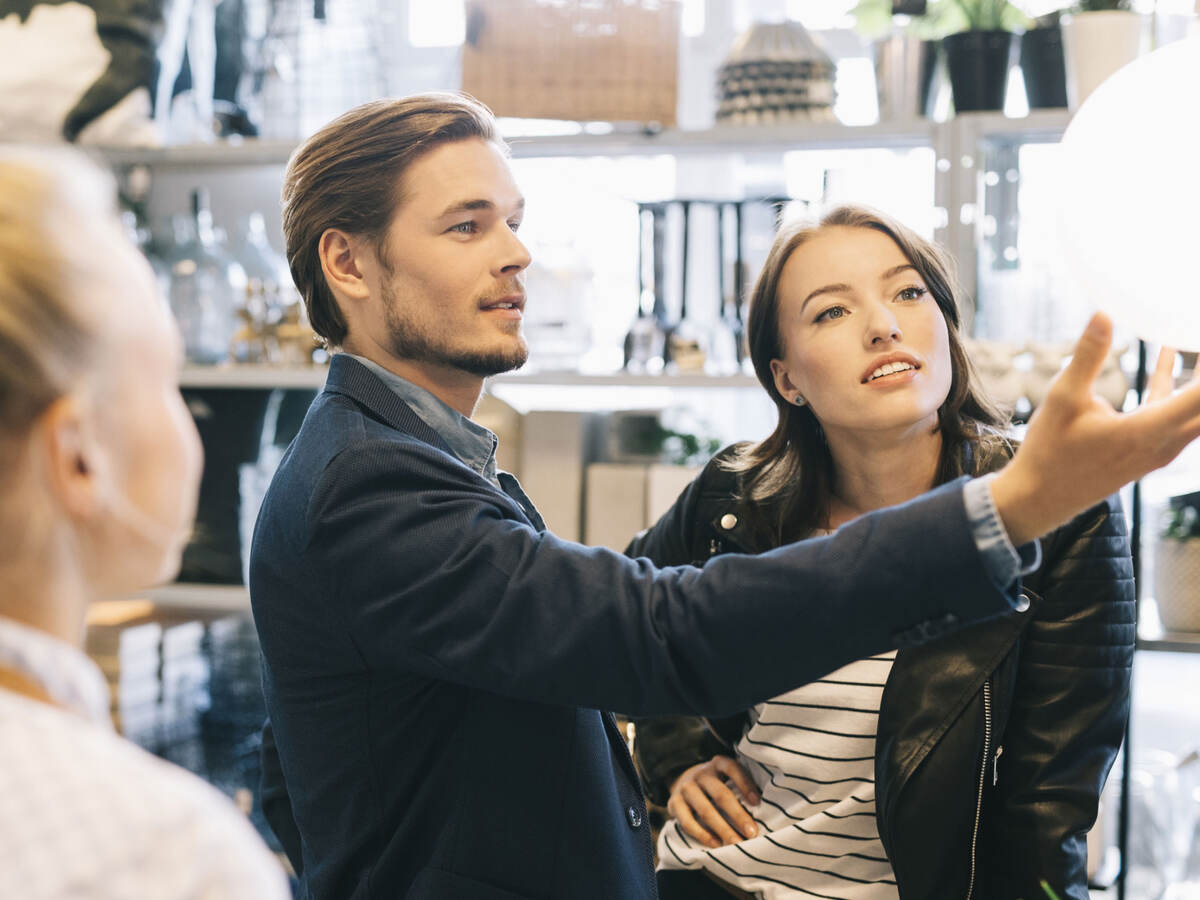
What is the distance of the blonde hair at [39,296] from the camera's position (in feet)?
1.80

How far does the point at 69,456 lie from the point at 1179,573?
2066mm

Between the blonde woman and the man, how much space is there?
1.12 ft

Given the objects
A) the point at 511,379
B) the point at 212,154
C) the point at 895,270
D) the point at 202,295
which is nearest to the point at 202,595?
the point at 202,295

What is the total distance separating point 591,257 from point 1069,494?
191cm

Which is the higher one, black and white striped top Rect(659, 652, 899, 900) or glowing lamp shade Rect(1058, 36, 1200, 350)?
glowing lamp shade Rect(1058, 36, 1200, 350)

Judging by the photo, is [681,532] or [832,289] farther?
[681,532]

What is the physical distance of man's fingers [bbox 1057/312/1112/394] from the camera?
783mm

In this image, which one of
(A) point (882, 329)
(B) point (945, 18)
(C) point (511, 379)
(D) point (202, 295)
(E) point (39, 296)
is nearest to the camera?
(E) point (39, 296)

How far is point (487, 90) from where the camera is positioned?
244cm

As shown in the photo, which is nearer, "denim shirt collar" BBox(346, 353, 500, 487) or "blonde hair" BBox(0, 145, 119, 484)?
"blonde hair" BBox(0, 145, 119, 484)

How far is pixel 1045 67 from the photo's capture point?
2.30m

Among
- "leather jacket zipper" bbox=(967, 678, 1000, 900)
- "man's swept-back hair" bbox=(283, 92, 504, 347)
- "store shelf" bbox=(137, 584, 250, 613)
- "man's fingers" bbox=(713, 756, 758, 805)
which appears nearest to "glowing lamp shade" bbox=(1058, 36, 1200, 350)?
"leather jacket zipper" bbox=(967, 678, 1000, 900)

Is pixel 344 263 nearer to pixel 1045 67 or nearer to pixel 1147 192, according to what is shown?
pixel 1147 192

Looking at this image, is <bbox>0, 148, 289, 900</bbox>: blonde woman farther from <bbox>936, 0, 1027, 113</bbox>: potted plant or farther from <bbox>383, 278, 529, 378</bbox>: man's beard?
<bbox>936, 0, 1027, 113</bbox>: potted plant
